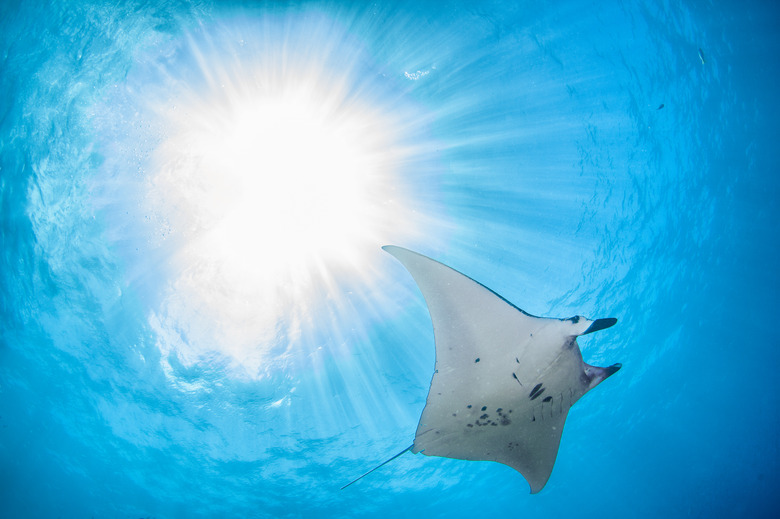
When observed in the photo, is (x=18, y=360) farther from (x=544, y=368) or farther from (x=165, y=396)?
(x=544, y=368)

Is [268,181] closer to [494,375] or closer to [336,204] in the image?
[336,204]

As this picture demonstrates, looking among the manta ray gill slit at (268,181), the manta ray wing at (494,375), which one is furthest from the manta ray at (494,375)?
the manta ray gill slit at (268,181)

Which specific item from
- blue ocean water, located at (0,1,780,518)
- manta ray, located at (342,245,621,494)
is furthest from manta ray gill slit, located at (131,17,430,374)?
manta ray, located at (342,245,621,494)

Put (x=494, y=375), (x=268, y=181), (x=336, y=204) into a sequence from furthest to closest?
(x=336, y=204) < (x=268, y=181) < (x=494, y=375)

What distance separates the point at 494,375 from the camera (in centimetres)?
390

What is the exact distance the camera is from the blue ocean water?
22.7ft

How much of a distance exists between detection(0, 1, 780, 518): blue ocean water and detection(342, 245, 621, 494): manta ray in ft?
16.7

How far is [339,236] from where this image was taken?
29.1ft

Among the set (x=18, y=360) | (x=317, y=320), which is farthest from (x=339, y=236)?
(x=18, y=360)

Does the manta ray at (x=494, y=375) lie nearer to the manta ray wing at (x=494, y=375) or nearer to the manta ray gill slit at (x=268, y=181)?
the manta ray wing at (x=494, y=375)

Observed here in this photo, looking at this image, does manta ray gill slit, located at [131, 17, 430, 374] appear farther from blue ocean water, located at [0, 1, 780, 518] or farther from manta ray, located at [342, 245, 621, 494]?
manta ray, located at [342, 245, 621, 494]

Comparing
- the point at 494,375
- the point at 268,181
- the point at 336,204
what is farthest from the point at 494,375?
the point at 268,181

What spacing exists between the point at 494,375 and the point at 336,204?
5.87 m

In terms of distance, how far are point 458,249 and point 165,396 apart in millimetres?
11663
